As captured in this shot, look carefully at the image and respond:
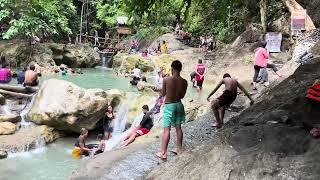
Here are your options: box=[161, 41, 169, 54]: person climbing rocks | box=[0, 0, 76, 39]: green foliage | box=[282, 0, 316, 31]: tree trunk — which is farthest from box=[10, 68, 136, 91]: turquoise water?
box=[282, 0, 316, 31]: tree trunk

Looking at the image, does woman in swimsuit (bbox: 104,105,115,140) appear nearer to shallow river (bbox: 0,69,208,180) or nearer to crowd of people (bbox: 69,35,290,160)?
crowd of people (bbox: 69,35,290,160)

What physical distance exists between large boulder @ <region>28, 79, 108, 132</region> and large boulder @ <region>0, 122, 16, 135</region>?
0.78 metres

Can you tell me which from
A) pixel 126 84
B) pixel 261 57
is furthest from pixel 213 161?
pixel 126 84

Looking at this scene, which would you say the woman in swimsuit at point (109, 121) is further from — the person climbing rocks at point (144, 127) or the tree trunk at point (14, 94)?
the tree trunk at point (14, 94)

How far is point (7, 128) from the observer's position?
14445 millimetres

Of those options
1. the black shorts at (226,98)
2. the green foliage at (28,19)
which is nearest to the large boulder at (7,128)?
the black shorts at (226,98)

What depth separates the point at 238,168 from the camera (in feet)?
19.5

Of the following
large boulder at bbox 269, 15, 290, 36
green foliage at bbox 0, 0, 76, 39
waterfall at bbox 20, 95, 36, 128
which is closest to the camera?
waterfall at bbox 20, 95, 36, 128

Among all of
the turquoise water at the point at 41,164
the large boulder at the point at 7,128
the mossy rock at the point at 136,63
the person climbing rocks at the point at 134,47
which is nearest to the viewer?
the turquoise water at the point at 41,164

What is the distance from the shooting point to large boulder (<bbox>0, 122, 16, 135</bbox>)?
14.3 meters

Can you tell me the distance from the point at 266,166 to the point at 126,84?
19.4 meters

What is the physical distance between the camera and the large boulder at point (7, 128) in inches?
561

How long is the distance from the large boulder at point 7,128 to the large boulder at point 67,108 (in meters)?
0.78

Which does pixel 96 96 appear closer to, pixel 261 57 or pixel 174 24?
pixel 261 57
